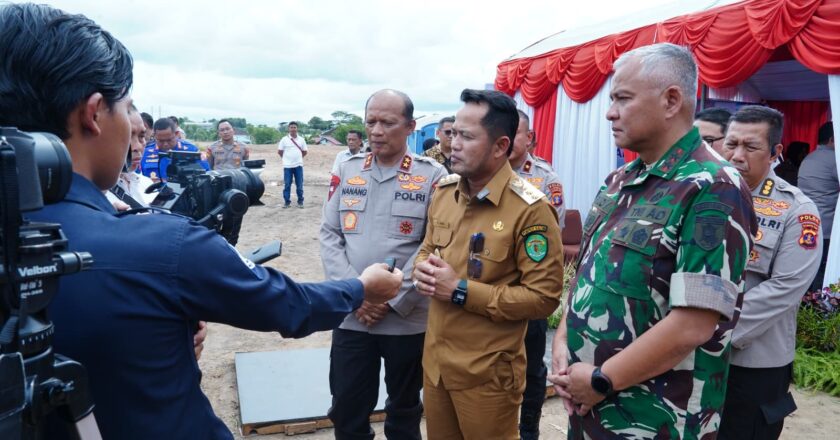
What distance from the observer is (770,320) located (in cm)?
232

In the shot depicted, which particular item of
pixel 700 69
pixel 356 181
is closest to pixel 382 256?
pixel 356 181

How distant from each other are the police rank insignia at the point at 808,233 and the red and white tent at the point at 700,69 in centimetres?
338

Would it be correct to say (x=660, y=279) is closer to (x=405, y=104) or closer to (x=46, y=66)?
(x=46, y=66)

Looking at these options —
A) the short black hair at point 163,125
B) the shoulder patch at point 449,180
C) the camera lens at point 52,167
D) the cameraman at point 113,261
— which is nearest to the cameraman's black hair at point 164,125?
the short black hair at point 163,125

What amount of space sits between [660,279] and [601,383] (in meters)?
0.35

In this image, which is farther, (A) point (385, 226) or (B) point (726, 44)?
(B) point (726, 44)

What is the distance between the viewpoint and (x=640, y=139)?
1.76 m

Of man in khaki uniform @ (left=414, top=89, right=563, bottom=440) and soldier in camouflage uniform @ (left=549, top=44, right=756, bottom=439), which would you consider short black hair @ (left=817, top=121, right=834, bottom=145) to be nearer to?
man in khaki uniform @ (left=414, top=89, right=563, bottom=440)

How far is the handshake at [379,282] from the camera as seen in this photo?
1699mm

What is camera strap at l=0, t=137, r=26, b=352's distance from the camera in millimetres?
885

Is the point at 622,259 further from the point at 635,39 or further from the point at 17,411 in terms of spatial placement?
the point at 635,39

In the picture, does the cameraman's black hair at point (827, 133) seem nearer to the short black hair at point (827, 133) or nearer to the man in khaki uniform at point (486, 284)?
the short black hair at point (827, 133)

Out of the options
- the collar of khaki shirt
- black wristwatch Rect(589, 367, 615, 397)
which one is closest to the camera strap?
black wristwatch Rect(589, 367, 615, 397)

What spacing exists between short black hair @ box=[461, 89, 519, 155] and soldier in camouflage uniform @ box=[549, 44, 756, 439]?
71 cm
